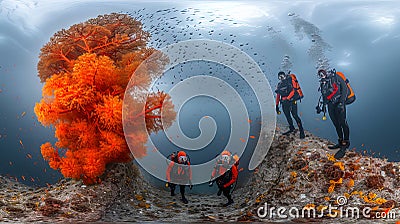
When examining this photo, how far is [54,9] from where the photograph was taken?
6.86 meters

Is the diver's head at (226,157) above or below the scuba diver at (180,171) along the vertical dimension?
above

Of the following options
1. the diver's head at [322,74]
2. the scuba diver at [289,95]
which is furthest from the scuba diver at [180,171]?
the diver's head at [322,74]

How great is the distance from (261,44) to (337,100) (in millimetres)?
1920

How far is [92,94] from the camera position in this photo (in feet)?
20.1

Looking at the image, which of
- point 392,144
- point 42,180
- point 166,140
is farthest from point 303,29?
point 42,180

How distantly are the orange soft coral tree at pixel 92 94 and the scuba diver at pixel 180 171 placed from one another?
658mm

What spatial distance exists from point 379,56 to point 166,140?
4914 millimetres

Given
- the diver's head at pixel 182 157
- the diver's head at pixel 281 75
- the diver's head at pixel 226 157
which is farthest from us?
the diver's head at pixel 281 75

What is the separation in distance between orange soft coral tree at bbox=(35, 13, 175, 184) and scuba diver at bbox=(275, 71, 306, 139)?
2.40m

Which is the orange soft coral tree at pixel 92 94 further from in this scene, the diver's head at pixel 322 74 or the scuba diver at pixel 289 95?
the diver's head at pixel 322 74

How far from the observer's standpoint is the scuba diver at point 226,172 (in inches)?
254

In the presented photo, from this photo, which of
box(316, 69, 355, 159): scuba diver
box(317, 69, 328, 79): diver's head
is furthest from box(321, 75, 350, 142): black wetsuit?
box(317, 69, 328, 79): diver's head

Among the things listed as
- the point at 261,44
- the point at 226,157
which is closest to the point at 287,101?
the point at 261,44

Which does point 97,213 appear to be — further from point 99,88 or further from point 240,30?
point 240,30
